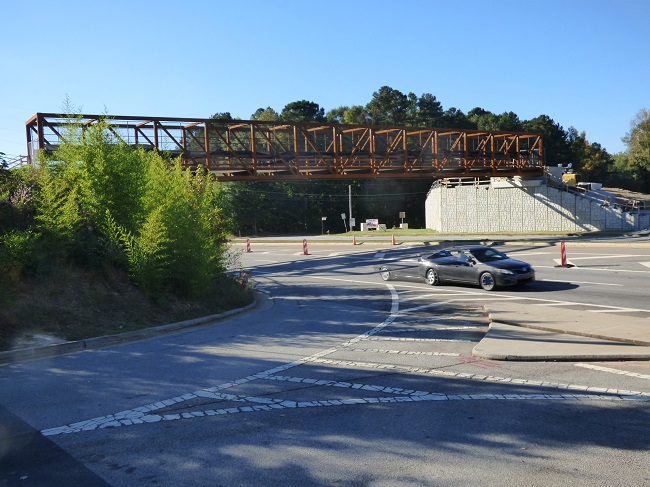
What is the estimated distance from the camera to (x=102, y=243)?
16.4 m

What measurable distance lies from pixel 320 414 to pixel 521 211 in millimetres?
51193

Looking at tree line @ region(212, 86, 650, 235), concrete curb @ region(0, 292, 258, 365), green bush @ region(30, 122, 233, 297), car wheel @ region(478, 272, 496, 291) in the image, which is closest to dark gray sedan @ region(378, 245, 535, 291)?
car wheel @ region(478, 272, 496, 291)

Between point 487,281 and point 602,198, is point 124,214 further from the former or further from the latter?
point 602,198

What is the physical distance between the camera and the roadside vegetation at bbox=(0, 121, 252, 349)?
45.5ft

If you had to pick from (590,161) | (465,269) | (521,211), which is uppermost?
(590,161)

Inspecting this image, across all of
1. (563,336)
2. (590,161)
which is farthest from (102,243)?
(590,161)

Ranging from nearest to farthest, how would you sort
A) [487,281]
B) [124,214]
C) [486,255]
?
[124,214]
[487,281]
[486,255]

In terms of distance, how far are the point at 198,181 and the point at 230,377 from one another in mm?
11982

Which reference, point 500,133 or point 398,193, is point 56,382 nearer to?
point 500,133

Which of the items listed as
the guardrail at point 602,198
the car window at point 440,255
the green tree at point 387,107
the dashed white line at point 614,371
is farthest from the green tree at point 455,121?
the dashed white line at point 614,371

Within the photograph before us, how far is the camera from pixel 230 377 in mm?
9219

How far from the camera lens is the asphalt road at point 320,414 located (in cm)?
551

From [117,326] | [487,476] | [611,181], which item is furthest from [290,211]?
[487,476]

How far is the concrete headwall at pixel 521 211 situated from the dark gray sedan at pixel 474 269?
3071 centimetres
